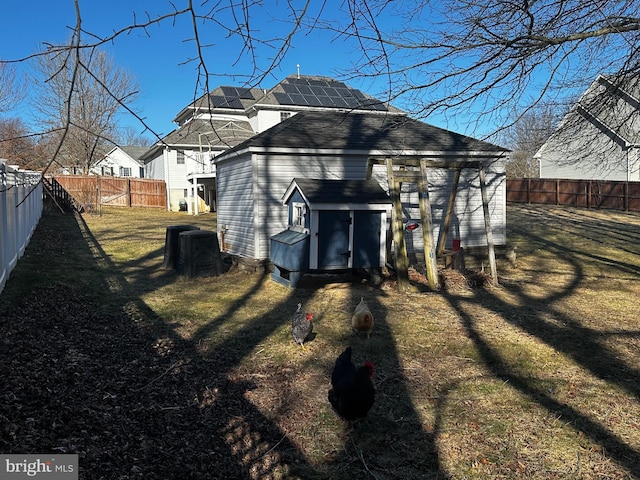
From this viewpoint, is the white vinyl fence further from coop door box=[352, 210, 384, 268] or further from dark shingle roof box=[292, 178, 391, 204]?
coop door box=[352, 210, 384, 268]

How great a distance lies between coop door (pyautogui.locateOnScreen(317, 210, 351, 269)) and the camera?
10.7 m

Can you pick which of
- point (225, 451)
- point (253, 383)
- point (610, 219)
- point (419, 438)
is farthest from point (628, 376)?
point (610, 219)

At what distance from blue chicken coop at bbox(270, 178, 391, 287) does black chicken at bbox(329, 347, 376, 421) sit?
601 cm

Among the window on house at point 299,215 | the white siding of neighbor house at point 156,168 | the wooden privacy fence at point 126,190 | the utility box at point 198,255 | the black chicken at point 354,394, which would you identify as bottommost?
the black chicken at point 354,394

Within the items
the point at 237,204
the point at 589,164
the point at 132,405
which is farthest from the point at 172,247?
the point at 589,164

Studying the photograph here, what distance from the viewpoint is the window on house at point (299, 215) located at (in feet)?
36.3

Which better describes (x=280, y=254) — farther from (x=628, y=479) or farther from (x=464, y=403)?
(x=628, y=479)

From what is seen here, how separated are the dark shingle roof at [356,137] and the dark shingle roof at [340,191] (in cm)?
110

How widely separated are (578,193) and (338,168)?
73.5ft

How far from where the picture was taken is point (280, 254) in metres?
11.1

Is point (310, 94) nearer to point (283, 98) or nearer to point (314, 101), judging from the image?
point (314, 101)

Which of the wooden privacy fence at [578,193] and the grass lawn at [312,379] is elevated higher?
the wooden privacy fence at [578,193]

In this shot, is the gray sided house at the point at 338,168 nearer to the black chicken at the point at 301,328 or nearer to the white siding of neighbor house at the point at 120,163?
the black chicken at the point at 301,328

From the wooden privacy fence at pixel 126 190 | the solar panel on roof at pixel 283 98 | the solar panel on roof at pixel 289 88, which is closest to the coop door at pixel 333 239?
the solar panel on roof at pixel 283 98
